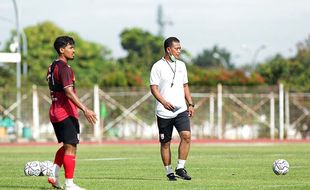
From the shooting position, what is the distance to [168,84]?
16.8m

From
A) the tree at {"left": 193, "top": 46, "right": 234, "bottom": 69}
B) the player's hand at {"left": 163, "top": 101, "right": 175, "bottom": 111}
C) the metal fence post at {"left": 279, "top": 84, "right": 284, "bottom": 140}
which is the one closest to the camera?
the player's hand at {"left": 163, "top": 101, "right": 175, "bottom": 111}

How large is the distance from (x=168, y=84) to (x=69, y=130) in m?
2.76

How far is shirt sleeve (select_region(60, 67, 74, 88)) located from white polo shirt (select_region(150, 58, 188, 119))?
2518mm

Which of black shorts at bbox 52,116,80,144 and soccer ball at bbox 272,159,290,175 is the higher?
black shorts at bbox 52,116,80,144

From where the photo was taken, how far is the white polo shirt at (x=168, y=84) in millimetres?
16797

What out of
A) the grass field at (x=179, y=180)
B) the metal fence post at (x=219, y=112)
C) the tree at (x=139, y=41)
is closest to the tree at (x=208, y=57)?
the tree at (x=139, y=41)

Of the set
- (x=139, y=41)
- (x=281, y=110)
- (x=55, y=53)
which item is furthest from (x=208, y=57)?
(x=281, y=110)

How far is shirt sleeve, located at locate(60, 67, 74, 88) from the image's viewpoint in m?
14.5

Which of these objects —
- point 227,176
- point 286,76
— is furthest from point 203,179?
point 286,76

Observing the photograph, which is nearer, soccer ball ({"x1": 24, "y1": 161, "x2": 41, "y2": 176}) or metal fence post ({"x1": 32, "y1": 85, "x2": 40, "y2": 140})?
soccer ball ({"x1": 24, "y1": 161, "x2": 41, "y2": 176})

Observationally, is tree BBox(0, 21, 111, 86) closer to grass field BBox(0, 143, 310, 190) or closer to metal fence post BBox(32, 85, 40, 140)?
metal fence post BBox(32, 85, 40, 140)

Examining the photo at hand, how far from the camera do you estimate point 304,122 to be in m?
55.0

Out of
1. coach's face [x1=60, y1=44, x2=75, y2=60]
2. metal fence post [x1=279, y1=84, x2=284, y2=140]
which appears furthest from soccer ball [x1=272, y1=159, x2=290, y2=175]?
metal fence post [x1=279, y1=84, x2=284, y2=140]

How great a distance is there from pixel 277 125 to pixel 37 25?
65207mm
